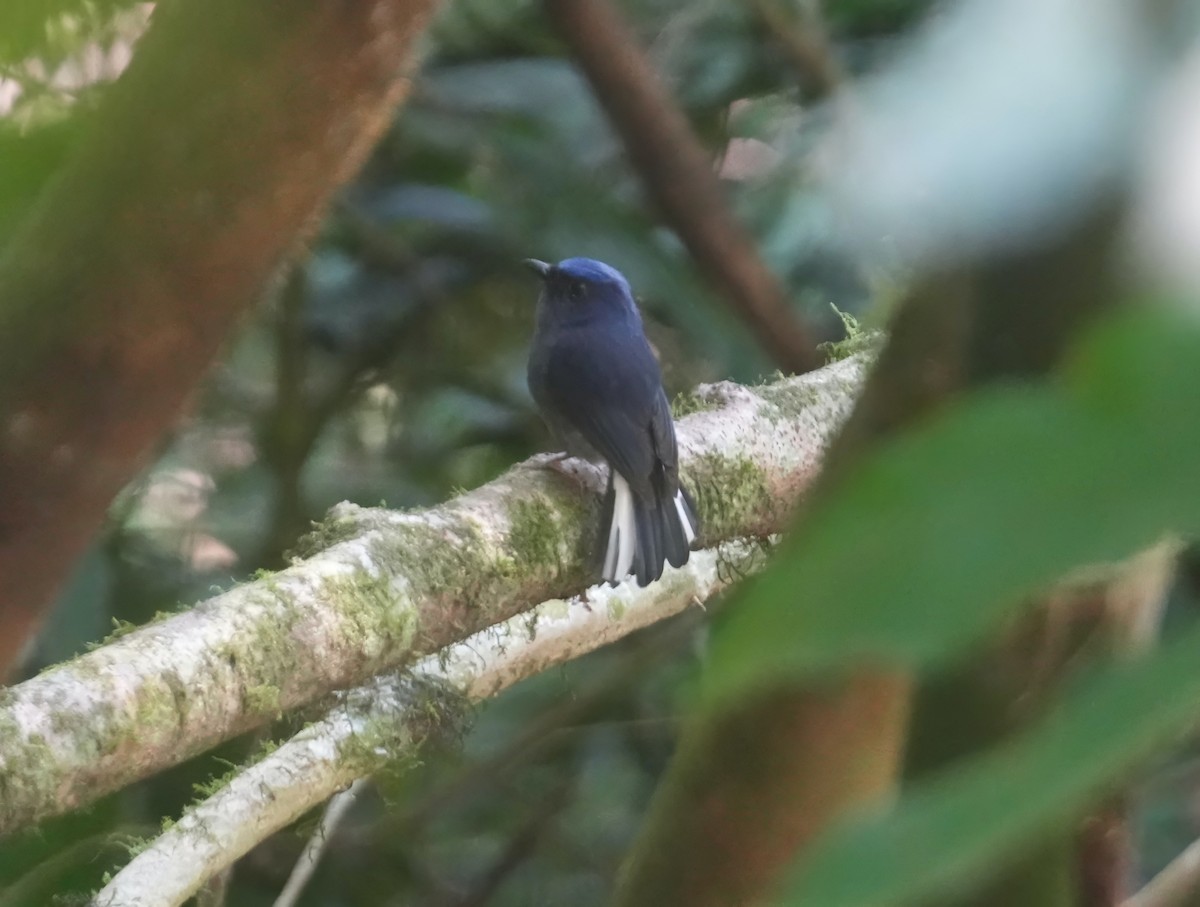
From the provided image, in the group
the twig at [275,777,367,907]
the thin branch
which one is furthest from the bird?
the thin branch

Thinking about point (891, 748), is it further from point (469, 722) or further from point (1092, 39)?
point (469, 722)

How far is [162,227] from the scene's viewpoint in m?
0.60

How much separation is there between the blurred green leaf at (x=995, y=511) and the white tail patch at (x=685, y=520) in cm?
144

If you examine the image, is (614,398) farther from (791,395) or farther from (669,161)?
(669,161)

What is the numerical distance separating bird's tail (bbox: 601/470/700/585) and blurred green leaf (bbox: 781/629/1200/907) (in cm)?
124

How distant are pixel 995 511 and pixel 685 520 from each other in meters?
1.46

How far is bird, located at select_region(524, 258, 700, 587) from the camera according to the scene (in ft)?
4.84

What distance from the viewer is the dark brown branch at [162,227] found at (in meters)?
0.58

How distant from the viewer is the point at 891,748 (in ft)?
2.02

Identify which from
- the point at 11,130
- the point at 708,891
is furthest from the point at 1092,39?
the point at 708,891

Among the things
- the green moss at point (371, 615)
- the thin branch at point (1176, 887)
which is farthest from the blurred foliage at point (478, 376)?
the thin branch at point (1176, 887)

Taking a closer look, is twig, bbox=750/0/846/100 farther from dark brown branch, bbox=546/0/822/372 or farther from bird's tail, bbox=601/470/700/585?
bird's tail, bbox=601/470/700/585

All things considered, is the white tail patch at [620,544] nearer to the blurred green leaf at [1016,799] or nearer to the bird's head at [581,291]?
the bird's head at [581,291]

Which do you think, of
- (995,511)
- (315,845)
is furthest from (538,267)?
Answer: (995,511)
